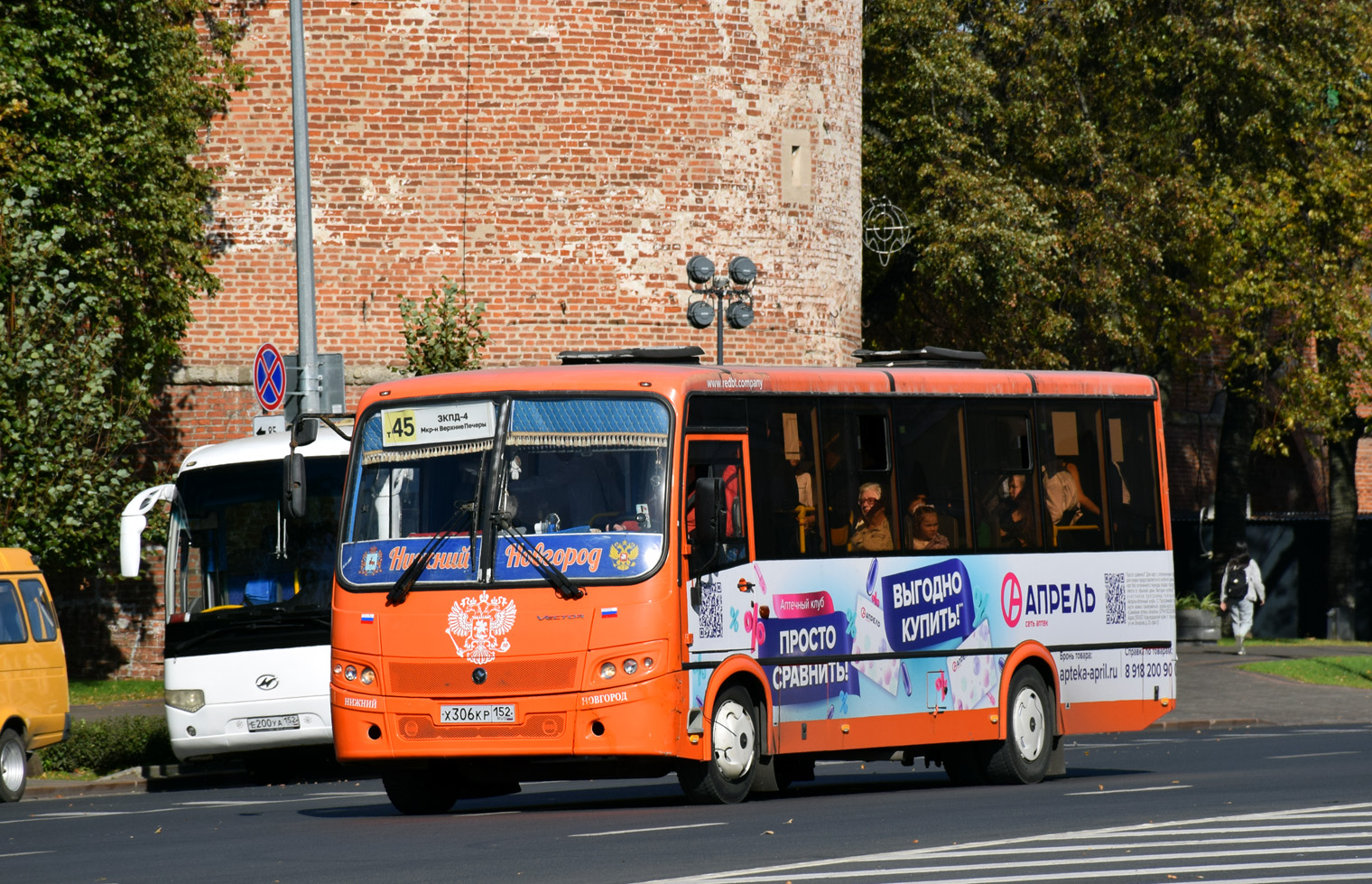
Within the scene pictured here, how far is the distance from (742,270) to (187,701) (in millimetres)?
10960

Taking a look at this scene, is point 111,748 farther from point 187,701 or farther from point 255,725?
point 255,725

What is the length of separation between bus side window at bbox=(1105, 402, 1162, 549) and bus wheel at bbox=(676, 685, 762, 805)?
4.23m

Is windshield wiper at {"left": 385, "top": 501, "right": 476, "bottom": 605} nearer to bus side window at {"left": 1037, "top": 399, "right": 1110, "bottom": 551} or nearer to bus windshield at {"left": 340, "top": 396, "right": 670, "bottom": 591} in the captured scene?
bus windshield at {"left": 340, "top": 396, "right": 670, "bottom": 591}

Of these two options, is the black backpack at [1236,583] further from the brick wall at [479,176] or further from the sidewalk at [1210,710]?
the brick wall at [479,176]

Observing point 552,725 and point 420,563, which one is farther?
point 420,563

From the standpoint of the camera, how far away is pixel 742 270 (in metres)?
27.1

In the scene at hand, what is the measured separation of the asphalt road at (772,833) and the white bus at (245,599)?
50.7 inches

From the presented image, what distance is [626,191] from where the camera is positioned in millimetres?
30344

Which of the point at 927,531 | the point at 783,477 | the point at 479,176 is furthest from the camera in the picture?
the point at 479,176

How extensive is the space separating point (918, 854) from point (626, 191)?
21124 mm

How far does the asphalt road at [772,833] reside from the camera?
31.7 ft

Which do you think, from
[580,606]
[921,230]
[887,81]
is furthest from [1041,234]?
[580,606]

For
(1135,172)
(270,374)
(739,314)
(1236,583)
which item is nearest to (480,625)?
(270,374)

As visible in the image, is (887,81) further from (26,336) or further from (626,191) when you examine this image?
(26,336)
